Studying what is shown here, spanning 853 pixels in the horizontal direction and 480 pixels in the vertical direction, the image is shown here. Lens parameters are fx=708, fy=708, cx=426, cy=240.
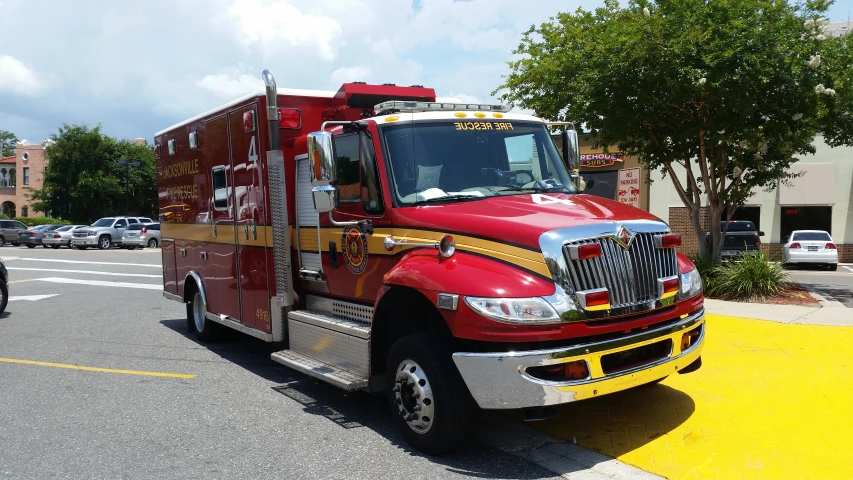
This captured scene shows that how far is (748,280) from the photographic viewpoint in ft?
41.3

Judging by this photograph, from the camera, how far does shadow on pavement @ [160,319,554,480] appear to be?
15.8 ft

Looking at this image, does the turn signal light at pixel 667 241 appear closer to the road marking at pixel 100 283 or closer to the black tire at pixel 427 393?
the black tire at pixel 427 393

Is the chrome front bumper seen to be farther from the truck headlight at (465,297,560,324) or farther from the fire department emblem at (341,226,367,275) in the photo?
the fire department emblem at (341,226,367,275)

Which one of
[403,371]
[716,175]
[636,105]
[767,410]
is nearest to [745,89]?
[636,105]

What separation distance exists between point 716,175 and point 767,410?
9.41 metres

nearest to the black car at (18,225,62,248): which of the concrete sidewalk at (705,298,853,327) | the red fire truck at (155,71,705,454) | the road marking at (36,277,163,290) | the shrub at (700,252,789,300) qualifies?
the road marking at (36,277,163,290)

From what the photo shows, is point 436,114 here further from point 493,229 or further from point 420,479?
point 420,479

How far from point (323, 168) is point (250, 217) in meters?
2.18

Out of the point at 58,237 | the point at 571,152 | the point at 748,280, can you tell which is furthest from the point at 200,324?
the point at 58,237

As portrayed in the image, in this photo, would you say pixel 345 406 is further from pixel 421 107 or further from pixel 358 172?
pixel 421 107

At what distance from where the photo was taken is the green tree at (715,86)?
38.6 ft

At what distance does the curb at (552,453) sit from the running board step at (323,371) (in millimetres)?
1046

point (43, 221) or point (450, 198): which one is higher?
point (450, 198)

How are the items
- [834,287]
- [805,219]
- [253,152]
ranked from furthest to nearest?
[805,219] < [834,287] < [253,152]
